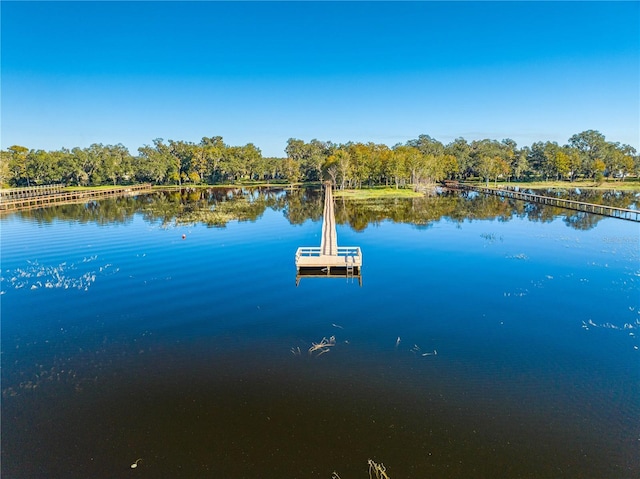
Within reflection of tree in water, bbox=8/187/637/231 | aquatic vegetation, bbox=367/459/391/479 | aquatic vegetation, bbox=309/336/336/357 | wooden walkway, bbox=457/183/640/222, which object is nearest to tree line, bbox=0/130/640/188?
wooden walkway, bbox=457/183/640/222

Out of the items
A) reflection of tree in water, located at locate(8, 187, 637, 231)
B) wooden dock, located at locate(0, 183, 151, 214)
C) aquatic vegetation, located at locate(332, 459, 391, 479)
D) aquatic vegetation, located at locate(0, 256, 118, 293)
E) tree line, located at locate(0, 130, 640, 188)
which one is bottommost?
aquatic vegetation, located at locate(332, 459, 391, 479)

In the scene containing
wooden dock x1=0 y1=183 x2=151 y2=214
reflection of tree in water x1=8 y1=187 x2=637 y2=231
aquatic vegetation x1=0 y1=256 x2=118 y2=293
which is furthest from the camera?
wooden dock x1=0 y1=183 x2=151 y2=214

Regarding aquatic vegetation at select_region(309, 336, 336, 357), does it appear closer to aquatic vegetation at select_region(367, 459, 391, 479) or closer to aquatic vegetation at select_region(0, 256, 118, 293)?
aquatic vegetation at select_region(367, 459, 391, 479)

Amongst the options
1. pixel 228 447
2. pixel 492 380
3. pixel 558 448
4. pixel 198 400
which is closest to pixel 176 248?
pixel 198 400

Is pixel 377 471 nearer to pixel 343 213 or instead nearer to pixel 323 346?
pixel 323 346

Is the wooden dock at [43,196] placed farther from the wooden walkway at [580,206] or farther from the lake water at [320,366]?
the wooden walkway at [580,206]

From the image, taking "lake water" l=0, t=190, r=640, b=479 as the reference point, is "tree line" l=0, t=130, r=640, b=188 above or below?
above

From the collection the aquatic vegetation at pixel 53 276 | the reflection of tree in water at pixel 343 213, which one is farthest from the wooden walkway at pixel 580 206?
the aquatic vegetation at pixel 53 276

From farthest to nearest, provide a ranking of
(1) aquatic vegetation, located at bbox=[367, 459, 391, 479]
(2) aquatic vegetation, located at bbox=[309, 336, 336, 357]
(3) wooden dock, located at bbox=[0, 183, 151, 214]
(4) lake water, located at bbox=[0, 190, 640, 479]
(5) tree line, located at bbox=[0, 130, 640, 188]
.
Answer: (5) tree line, located at bbox=[0, 130, 640, 188] < (3) wooden dock, located at bbox=[0, 183, 151, 214] < (2) aquatic vegetation, located at bbox=[309, 336, 336, 357] < (4) lake water, located at bbox=[0, 190, 640, 479] < (1) aquatic vegetation, located at bbox=[367, 459, 391, 479]
